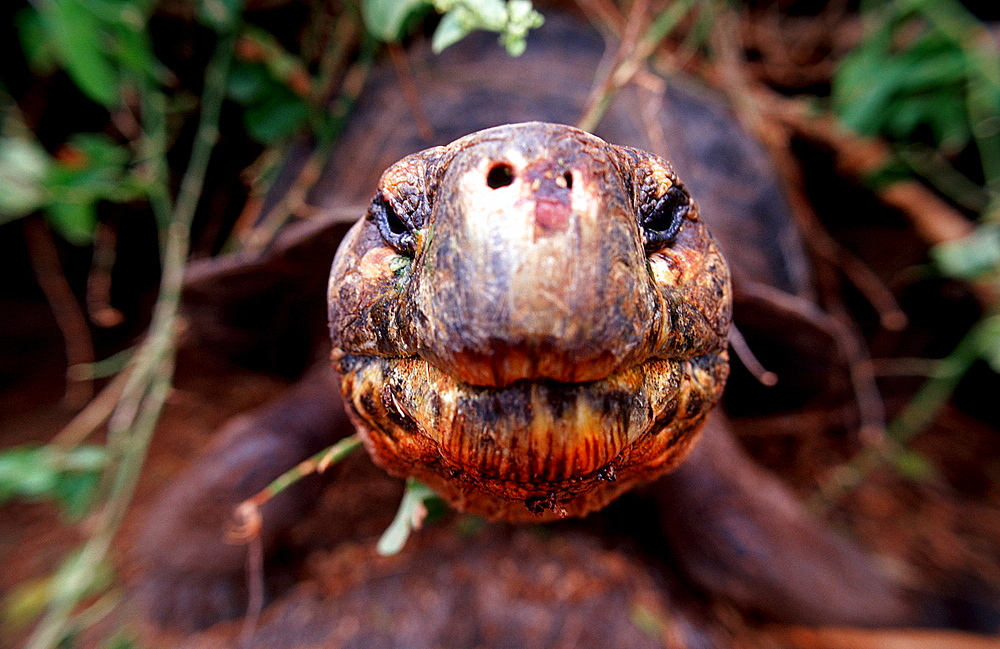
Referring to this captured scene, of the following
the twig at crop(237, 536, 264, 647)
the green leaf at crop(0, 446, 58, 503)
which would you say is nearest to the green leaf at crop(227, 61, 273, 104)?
the green leaf at crop(0, 446, 58, 503)

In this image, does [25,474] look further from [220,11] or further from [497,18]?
[497,18]

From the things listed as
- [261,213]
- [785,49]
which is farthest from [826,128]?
[261,213]

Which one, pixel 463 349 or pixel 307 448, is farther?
pixel 307 448

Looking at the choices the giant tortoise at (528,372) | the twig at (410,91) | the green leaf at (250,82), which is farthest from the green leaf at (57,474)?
the twig at (410,91)

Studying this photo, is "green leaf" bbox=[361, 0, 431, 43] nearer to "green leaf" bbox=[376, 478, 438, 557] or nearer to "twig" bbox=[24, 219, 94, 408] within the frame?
"green leaf" bbox=[376, 478, 438, 557]

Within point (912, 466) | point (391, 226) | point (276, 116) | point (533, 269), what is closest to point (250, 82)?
point (276, 116)

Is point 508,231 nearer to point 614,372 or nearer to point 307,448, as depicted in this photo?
point 614,372
